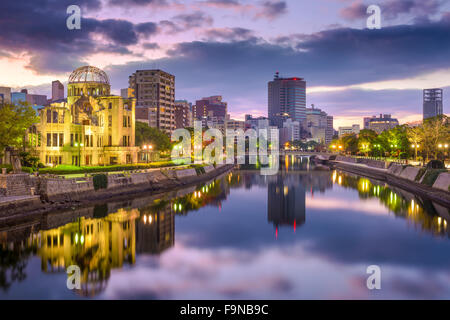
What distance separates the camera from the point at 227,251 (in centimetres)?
2961

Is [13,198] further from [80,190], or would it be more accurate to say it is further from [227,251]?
[227,251]

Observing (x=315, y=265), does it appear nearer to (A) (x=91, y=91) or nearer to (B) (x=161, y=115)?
(A) (x=91, y=91)

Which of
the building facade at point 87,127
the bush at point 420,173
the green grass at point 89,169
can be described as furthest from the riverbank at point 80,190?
the bush at point 420,173

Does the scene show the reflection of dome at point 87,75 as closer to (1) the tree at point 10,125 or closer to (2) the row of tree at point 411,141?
(1) the tree at point 10,125

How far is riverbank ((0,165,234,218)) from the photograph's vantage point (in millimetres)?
35250

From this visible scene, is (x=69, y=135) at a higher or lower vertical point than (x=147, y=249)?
higher

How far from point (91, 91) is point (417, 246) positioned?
65258 mm

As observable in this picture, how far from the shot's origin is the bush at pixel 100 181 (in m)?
46.6

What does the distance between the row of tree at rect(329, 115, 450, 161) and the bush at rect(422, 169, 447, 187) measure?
14017 mm

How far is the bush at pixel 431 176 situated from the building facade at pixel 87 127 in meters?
52.0

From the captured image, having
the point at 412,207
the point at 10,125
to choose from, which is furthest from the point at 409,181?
the point at 10,125
